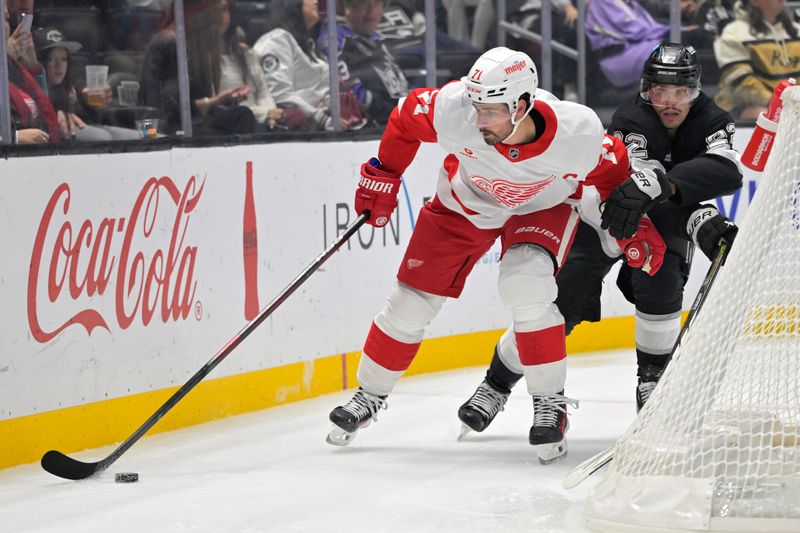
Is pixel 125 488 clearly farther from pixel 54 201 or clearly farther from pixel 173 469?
pixel 54 201

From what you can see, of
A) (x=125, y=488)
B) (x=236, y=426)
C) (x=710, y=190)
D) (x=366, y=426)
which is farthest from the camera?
(x=236, y=426)

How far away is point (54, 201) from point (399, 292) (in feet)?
3.36

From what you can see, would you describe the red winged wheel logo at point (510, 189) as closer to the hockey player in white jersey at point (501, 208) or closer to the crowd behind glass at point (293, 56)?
the hockey player in white jersey at point (501, 208)

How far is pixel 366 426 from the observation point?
4.10 m

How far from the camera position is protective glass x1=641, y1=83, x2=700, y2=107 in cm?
386

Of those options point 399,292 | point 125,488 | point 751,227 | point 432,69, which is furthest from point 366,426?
point 432,69

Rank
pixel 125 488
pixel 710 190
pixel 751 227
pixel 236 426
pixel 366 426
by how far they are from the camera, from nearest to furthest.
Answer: pixel 751 227 < pixel 125 488 < pixel 710 190 < pixel 366 426 < pixel 236 426

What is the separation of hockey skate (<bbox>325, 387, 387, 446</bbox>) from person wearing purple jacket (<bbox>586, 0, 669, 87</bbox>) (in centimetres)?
278

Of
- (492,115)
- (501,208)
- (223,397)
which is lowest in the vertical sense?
(223,397)

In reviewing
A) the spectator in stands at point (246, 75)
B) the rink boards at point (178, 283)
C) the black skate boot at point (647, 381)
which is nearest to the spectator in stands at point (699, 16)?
the rink boards at point (178, 283)

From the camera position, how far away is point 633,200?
3584mm

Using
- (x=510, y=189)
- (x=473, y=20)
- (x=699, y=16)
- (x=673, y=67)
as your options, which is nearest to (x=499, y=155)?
(x=510, y=189)

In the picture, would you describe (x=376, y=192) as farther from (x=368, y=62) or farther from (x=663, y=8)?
(x=663, y=8)

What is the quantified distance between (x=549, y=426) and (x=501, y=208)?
2.04 feet
